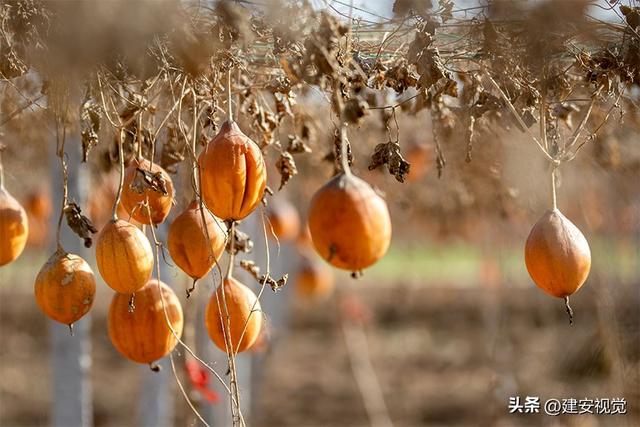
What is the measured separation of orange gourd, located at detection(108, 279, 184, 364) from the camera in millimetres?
1909

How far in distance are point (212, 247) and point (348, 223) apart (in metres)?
0.41

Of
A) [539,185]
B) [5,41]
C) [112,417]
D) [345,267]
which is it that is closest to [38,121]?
[5,41]

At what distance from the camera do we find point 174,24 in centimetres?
149

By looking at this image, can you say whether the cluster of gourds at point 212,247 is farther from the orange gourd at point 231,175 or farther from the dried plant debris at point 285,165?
the dried plant debris at point 285,165

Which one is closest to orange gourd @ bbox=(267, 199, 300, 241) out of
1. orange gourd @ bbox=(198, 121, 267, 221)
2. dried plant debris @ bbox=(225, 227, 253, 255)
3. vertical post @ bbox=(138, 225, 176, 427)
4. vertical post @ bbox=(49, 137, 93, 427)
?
vertical post @ bbox=(138, 225, 176, 427)

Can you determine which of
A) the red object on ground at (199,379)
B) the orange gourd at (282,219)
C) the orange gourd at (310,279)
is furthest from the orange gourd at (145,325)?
the orange gourd at (310,279)

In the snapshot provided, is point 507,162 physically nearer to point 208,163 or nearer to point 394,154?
point 394,154

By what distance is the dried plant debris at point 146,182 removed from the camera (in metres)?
1.78

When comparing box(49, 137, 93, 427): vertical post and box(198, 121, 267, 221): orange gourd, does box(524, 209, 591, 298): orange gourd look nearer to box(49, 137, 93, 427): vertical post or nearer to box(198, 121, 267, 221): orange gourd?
box(198, 121, 267, 221): orange gourd

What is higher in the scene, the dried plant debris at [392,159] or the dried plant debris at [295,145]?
the dried plant debris at [295,145]

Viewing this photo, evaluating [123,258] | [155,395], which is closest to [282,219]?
[155,395]

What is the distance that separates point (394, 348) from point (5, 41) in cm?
935

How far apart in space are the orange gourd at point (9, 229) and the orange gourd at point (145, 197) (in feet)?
1.00

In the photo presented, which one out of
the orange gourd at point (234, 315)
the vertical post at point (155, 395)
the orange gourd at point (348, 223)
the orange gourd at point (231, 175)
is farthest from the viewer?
the vertical post at point (155, 395)
